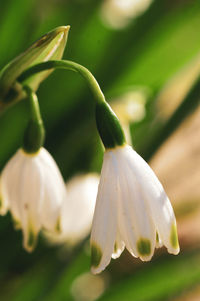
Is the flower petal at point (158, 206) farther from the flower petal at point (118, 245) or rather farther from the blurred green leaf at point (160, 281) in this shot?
the blurred green leaf at point (160, 281)

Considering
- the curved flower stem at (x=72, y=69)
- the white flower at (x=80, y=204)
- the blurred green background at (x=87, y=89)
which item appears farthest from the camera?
the blurred green background at (x=87, y=89)

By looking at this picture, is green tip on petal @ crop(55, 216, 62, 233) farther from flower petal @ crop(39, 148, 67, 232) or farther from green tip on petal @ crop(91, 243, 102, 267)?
green tip on petal @ crop(91, 243, 102, 267)

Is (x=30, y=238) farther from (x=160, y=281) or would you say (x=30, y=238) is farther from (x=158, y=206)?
(x=160, y=281)

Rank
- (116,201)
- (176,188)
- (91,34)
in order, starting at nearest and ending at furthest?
(116,201)
(91,34)
(176,188)

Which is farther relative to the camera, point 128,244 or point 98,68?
point 98,68

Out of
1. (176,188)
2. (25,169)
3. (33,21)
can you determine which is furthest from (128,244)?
(176,188)

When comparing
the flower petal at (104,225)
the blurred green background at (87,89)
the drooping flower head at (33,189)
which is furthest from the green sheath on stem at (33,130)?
the blurred green background at (87,89)

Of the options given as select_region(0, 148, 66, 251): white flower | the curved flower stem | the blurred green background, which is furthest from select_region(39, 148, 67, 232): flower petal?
the blurred green background

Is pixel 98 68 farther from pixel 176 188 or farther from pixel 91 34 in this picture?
pixel 176 188
